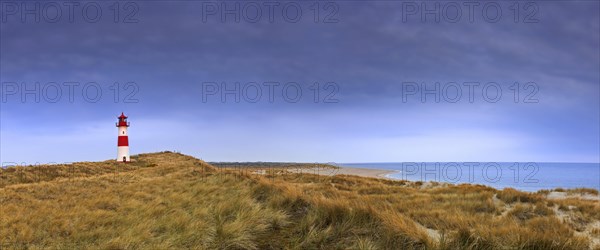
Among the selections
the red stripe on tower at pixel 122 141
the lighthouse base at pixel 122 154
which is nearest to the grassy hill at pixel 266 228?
the lighthouse base at pixel 122 154

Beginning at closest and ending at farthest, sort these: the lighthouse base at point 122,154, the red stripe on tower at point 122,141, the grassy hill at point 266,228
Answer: the grassy hill at point 266,228
the lighthouse base at point 122,154
the red stripe on tower at point 122,141

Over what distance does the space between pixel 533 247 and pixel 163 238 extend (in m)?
5.52

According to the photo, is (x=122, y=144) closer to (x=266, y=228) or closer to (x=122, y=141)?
(x=122, y=141)

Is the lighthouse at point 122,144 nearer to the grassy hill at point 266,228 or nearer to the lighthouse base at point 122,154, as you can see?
the lighthouse base at point 122,154

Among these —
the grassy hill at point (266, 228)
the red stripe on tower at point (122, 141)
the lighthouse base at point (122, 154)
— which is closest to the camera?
the grassy hill at point (266, 228)

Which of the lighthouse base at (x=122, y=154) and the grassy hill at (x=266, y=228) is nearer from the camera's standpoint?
the grassy hill at (x=266, y=228)

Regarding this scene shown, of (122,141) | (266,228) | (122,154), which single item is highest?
(122,141)

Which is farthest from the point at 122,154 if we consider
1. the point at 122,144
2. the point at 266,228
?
the point at 266,228

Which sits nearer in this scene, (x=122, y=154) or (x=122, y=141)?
(x=122, y=154)

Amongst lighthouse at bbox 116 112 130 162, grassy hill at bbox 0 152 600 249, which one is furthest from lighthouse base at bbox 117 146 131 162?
grassy hill at bbox 0 152 600 249

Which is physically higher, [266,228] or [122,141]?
[122,141]

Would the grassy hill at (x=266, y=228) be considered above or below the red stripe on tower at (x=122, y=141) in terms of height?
below

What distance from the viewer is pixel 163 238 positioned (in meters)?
6.25

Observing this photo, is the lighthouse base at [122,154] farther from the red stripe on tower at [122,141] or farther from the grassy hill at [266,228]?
the grassy hill at [266,228]
